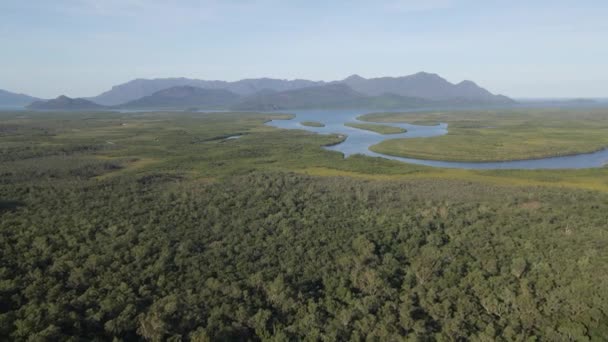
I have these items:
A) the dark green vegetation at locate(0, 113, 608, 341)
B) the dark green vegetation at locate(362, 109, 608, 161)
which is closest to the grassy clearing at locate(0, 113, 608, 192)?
the dark green vegetation at locate(0, 113, 608, 341)

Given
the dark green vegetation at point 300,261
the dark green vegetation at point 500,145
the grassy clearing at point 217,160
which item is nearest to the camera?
the dark green vegetation at point 300,261

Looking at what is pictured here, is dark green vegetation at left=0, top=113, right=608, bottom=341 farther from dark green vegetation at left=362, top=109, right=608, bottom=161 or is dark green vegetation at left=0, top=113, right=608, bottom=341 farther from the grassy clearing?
dark green vegetation at left=362, top=109, right=608, bottom=161

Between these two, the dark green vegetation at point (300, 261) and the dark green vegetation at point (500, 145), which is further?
the dark green vegetation at point (500, 145)

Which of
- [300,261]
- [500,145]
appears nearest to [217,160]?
[300,261]

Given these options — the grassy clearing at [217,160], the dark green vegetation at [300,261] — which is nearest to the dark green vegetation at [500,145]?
the grassy clearing at [217,160]

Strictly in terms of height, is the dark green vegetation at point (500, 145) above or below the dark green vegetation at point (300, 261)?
above

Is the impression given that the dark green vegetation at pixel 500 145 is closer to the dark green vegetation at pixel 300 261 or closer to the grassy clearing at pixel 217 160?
the grassy clearing at pixel 217 160

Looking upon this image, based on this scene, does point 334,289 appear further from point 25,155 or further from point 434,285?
point 25,155

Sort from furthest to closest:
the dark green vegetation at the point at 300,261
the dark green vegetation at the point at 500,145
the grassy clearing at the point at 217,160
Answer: the dark green vegetation at the point at 500,145 → the grassy clearing at the point at 217,160 → the dark green vegetation at the point at 300,261

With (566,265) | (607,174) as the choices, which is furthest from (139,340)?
(607,174)

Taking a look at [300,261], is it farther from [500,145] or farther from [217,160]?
[500,145]
